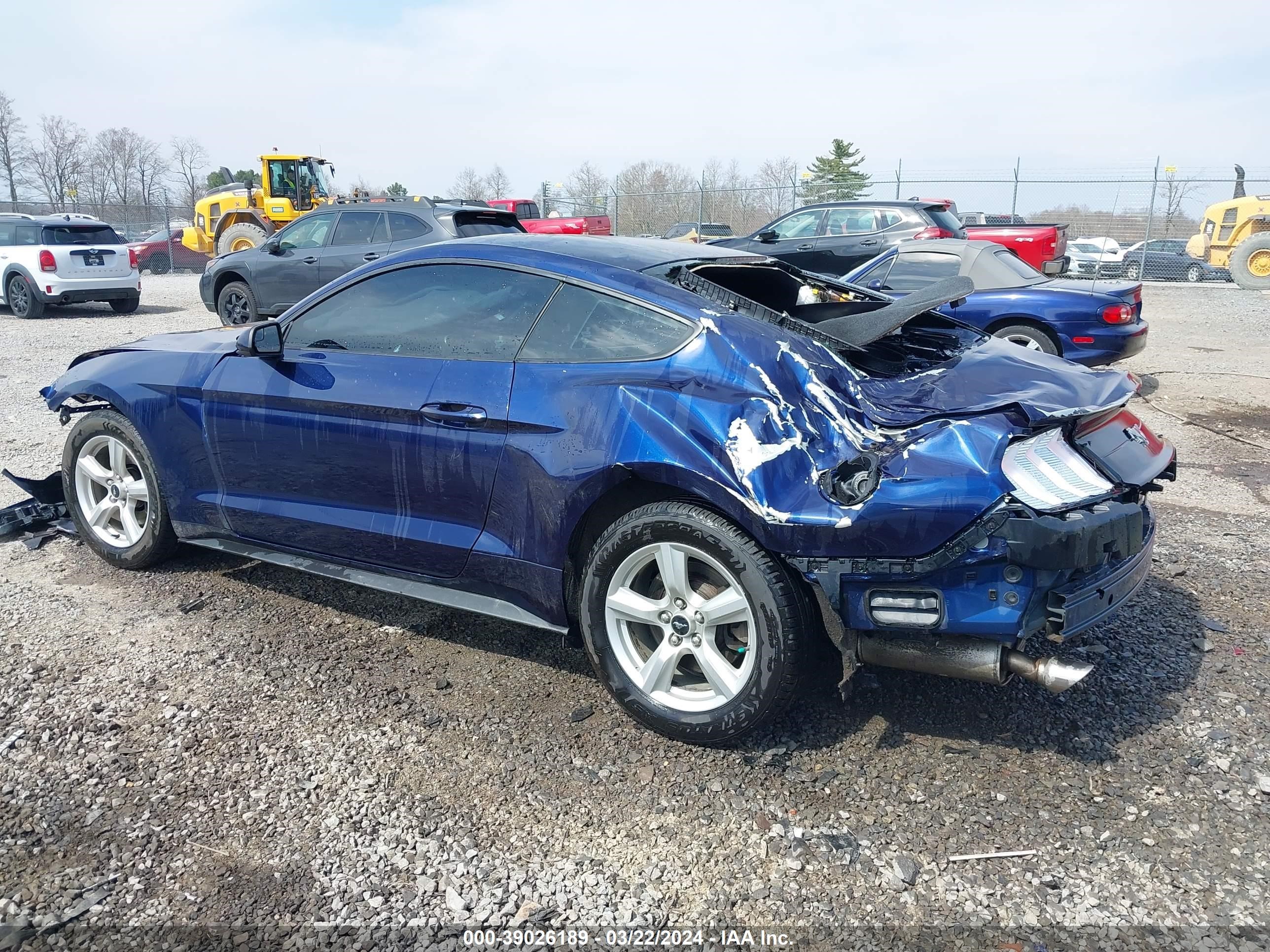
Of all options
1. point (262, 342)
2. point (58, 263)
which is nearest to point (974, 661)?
point (262, 342)

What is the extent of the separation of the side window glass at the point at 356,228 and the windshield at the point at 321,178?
12.3 meters

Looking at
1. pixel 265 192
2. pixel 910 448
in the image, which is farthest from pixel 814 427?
pixel 265 192

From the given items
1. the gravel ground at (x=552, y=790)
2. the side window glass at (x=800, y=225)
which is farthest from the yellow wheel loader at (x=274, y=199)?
the gravel ground at (x=552, y=790)

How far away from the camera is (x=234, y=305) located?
42.6 feet

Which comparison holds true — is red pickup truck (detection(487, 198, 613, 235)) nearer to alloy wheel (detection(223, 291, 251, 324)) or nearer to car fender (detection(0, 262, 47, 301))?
alloy wheel (detection(223, 291, 251, 324))

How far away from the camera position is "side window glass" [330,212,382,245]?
1191 centimetres

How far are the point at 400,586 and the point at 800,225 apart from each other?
38.8ft

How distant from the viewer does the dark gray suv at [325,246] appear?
11688mm

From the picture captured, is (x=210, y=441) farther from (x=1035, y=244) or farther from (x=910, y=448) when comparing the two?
(x=1035, y=244)

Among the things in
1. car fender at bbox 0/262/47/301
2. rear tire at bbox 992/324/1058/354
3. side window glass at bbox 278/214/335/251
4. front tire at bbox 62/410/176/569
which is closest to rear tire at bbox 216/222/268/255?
car fender at bbox 0/262/47/301

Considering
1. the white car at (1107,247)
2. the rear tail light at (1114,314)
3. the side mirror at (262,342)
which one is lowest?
the white car at (1107,247)

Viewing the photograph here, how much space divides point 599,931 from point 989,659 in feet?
4.39

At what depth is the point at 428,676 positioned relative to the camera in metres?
3.61

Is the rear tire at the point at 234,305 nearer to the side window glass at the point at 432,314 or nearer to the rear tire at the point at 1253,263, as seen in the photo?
the side window glass at the point at 432,314
